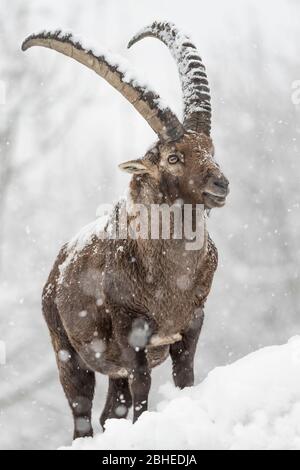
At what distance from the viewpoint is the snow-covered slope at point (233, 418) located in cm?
400

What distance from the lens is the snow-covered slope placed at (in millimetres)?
4000

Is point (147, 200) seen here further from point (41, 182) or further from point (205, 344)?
point (41, 182)

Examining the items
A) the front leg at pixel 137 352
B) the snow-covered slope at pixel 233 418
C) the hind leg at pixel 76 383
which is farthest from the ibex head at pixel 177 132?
the hind leg at pixel 76 383

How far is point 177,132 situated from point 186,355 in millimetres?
1731

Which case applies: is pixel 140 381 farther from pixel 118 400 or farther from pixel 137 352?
pixel 118 400

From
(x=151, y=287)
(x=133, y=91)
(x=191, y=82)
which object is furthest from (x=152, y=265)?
(x=191, y=82)

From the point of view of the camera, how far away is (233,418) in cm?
419

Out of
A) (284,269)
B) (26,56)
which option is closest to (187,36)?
(26,56)

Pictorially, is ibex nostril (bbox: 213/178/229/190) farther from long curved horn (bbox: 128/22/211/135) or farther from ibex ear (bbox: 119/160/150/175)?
long curved horn (bbox: 128/22/211/135)

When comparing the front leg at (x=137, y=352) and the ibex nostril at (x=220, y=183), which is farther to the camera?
the front leg at (x=137, y=352)

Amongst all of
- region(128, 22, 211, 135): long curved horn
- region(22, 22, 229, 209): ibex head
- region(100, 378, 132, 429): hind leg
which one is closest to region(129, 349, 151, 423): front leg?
region(22, 22, 229, 209): ibex head

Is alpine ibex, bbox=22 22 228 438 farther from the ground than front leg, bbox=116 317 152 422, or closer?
farther from the ground

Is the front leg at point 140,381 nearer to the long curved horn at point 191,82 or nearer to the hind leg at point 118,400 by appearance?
the hind leg at point 118,400

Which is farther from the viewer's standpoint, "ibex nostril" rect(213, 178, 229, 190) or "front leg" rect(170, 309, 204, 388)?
"front leg" rect(170, 309, 204, 388)
